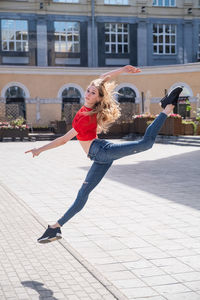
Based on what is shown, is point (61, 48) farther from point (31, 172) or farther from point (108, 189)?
point (108, 189)

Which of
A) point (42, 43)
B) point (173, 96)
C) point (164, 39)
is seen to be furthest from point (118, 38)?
point (173, 96)

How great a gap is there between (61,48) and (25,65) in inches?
127

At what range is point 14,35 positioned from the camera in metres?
38.6

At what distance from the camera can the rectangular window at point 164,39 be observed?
41.1 m

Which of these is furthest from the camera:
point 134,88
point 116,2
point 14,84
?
point 116,2

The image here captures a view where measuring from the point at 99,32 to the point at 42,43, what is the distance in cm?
476

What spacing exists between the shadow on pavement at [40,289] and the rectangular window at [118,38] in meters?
37.1

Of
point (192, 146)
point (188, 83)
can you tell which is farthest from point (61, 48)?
point (192, 146)

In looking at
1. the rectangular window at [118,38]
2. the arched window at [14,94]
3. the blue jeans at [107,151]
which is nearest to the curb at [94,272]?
the blue jeans at [107,151]

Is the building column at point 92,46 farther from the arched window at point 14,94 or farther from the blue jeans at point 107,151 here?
the blue jeans at point 107,151

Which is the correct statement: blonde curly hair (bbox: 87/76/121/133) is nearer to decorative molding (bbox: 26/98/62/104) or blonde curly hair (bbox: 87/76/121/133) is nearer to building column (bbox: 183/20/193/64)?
decorative molding (bbox: 26/98/62/104)

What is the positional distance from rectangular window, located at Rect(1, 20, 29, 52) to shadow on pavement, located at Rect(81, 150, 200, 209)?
25.1 m

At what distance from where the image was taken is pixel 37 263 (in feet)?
16.6

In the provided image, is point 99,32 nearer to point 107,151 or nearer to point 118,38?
point 118,38
